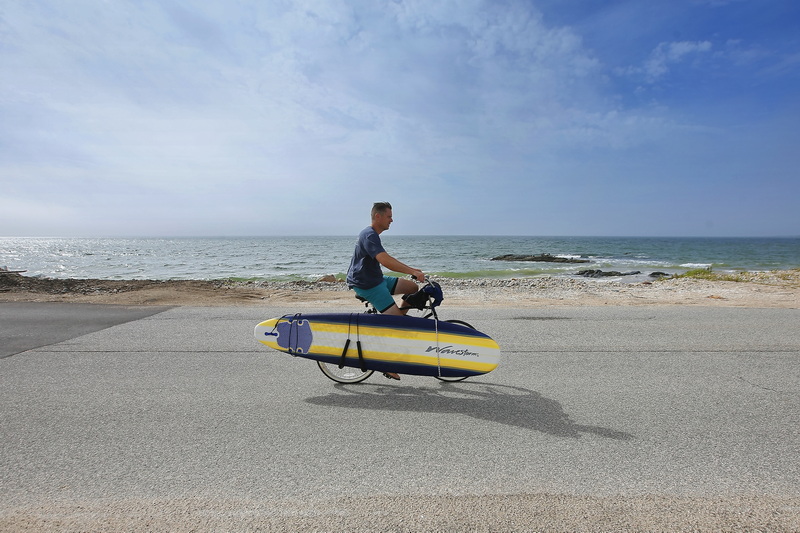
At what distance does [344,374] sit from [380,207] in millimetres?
1967

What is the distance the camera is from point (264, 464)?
10.1ft

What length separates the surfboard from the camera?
450 cm

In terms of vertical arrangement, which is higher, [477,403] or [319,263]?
[477,403]

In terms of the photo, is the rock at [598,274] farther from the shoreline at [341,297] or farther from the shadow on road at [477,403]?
the shadow on road at [477,403]

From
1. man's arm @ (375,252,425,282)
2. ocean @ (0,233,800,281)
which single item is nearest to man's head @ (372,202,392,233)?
man's arm @ (375,252,425,282)

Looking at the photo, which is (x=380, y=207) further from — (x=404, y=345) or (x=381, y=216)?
(x=404, y=345)

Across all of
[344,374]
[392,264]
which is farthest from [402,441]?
[392,264]

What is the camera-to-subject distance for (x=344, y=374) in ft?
16.0

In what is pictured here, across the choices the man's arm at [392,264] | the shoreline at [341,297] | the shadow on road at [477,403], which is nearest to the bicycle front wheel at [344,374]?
the shadow on road at [477,403]

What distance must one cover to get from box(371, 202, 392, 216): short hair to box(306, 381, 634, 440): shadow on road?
6.49ft

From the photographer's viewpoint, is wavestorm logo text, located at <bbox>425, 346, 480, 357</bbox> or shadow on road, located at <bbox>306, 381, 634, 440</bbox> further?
wavestorm logo text, located at <bbox>425, 346, 480, 357</bbox>

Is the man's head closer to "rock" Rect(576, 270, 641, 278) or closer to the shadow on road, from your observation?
the shadow on road

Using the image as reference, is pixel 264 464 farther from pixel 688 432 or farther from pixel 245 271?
pixel 245 271

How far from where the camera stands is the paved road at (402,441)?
8.38 ft
